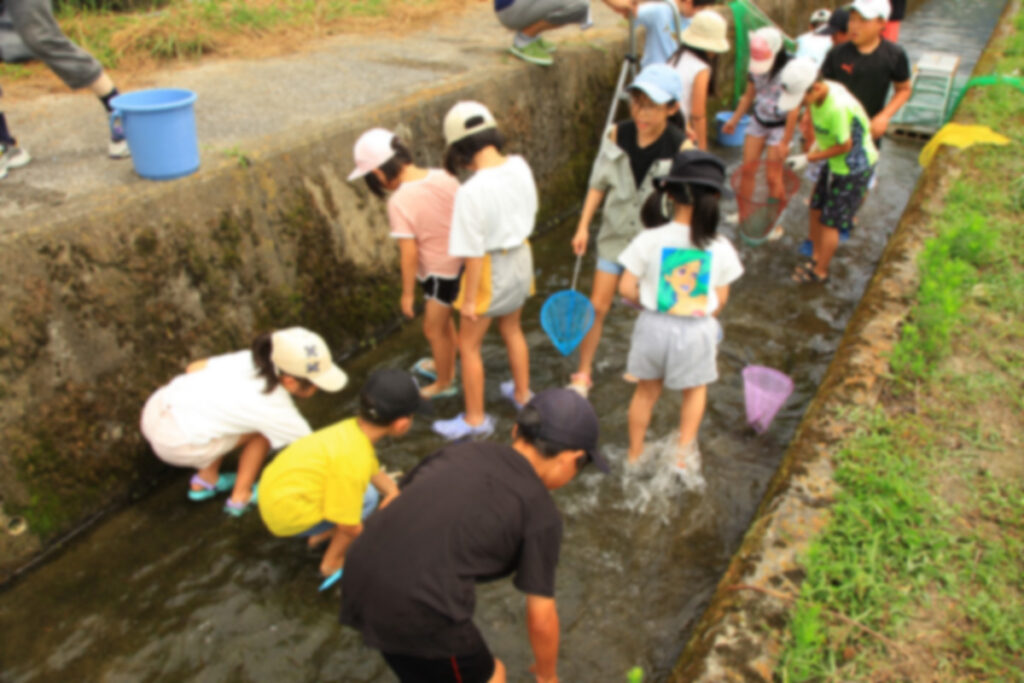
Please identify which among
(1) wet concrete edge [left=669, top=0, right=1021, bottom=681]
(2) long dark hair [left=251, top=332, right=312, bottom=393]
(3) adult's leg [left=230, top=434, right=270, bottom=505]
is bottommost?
(3) adult's leg [left=230, top=434, right=270, bottom=505]

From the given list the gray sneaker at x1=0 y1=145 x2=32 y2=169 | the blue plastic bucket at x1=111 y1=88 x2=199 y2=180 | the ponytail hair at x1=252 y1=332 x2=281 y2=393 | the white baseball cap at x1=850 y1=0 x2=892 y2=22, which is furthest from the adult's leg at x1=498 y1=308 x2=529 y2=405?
the white baseball cap at x1=850 y1=0 x2=892 y2=22

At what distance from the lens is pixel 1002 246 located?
15.8 ft

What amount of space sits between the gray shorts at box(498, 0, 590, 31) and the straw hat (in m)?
1.23

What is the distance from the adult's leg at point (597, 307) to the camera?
3.97 meters

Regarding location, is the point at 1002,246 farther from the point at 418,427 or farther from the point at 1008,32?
the point at 1008,32

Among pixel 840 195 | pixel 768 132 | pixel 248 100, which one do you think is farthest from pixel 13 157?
pixel 768 132

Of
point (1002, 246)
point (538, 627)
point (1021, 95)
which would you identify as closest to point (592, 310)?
point (538, 627)

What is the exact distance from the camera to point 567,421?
2.13m

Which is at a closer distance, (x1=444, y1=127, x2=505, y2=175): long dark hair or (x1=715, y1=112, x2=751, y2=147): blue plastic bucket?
(x1=444, y1=127, x2=505, y2=175): long dark hair

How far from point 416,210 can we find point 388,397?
118cm

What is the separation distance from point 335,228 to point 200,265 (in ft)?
3.05

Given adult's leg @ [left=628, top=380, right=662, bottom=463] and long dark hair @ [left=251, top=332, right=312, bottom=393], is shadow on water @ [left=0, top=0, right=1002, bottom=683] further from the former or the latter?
long dark hair @ [left=251, top=332, right=312, bottom=393]

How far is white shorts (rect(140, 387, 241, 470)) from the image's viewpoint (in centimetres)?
324

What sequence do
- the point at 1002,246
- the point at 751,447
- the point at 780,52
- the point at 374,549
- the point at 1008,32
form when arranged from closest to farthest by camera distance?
the point at 374,549 < the point at 751,447 < the point at 1002,246 < the point at 780,52 < the point at 1008,32
